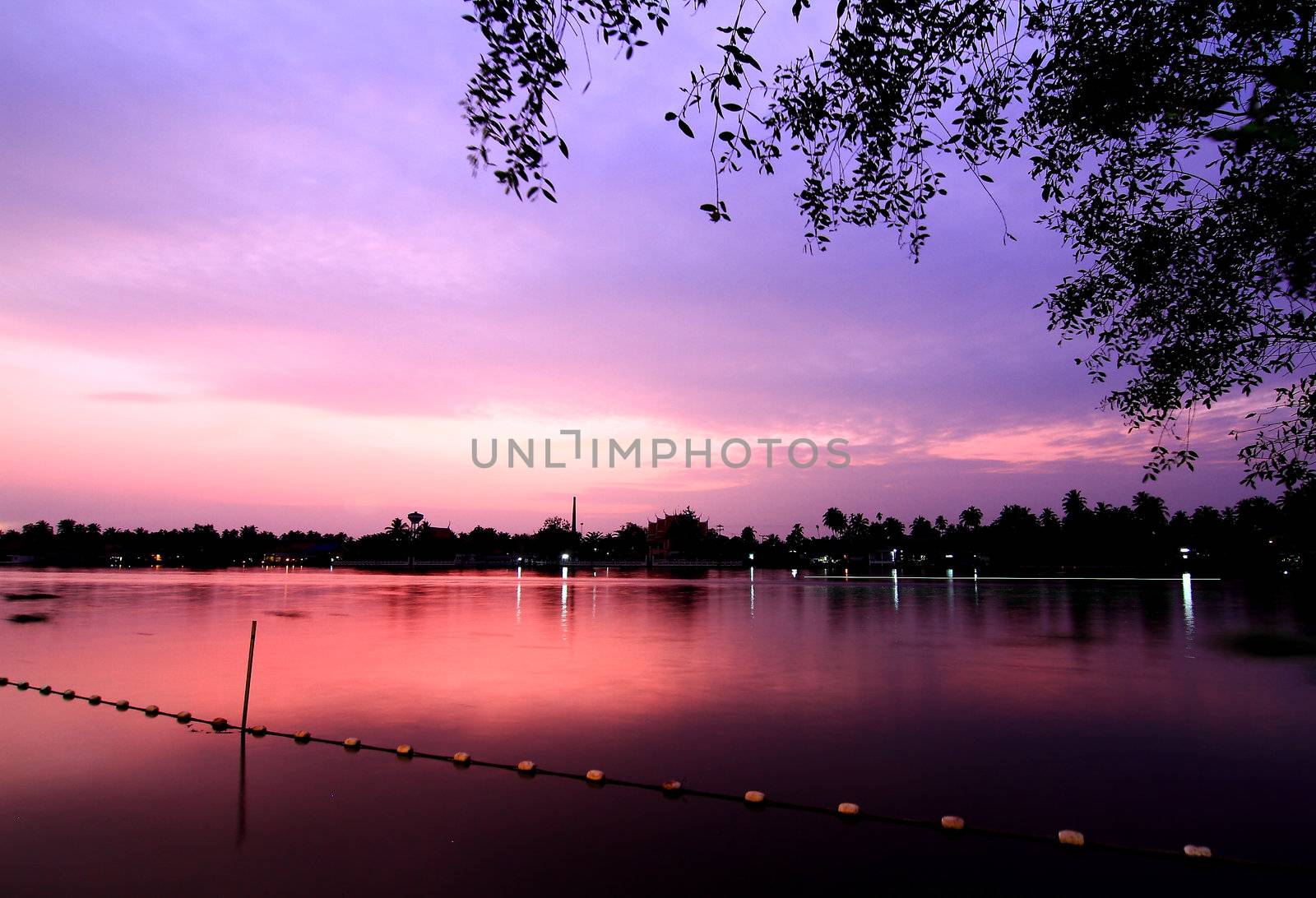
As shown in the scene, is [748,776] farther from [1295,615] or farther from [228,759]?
[1295,615]

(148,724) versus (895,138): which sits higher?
(895,138)

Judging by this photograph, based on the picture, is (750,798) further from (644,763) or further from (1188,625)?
(1188,625)

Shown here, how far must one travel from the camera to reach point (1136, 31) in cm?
558

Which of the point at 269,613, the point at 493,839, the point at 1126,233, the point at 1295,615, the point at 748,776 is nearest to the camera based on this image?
the point at 493,839

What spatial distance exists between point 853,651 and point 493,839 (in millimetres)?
10495

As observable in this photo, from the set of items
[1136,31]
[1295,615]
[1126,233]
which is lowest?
[1295,615]

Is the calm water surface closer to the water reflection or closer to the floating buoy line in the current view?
the floating buoy line

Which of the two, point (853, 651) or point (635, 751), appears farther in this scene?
point (853, 651)

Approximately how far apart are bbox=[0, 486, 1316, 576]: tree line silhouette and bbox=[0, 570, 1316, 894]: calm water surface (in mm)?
74630

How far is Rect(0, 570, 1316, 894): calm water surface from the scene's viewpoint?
4438 millimetres

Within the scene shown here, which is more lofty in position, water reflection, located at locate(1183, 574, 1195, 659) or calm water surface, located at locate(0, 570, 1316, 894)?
calm water surface, located at locate(0, 570, 1316, 894)

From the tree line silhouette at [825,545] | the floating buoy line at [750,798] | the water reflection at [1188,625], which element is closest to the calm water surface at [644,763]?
the floating buoy line at [750,798]

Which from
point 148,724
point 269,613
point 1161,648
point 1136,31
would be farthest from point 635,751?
point 269,613

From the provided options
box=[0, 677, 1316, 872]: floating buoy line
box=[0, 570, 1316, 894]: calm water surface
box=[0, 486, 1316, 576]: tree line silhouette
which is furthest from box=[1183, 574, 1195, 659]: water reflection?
box=[0, 486, 1316, 576]: tree line silhouette
